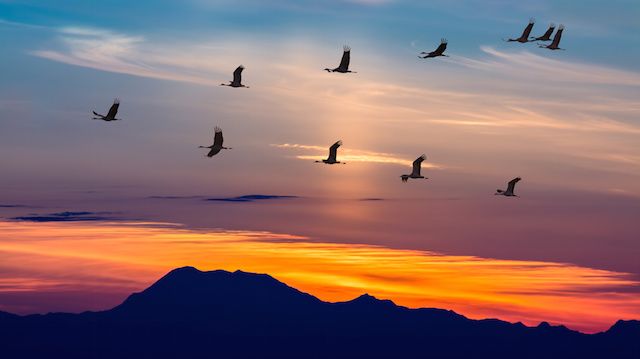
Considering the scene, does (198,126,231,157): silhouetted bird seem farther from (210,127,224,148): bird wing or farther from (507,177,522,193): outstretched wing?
(507,177,522,193): outstretched wing

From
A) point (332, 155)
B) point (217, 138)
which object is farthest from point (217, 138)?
point (332, 155)

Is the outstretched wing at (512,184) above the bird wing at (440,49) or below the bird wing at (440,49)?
below

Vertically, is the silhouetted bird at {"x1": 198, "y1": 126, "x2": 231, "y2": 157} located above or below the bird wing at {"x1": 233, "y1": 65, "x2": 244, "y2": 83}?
below

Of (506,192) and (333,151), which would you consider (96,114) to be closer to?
(333,151)

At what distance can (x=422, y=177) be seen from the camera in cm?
14375

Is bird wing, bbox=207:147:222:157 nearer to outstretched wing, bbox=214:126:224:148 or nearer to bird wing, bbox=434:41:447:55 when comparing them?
outstretched wing, bbox=214:126:224:148

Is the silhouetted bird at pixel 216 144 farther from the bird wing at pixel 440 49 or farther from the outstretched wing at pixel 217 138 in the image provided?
the bird wing at pixel 440 49

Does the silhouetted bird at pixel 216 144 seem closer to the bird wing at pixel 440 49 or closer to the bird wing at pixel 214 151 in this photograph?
the bird wing at pixel 214 151

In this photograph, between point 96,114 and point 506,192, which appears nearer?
point 96,114

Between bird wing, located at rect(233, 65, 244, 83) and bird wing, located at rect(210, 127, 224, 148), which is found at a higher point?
bird wing, located at rect(233, 65, 244, 83)

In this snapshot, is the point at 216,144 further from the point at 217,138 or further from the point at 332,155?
the point at 332,155

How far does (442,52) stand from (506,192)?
2140 cm

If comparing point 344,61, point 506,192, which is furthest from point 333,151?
point 506,192

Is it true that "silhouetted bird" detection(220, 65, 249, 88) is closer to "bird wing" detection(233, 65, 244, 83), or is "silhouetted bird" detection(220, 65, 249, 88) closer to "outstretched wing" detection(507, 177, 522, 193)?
"bird wing" detection(233, 65, 244, 83)
